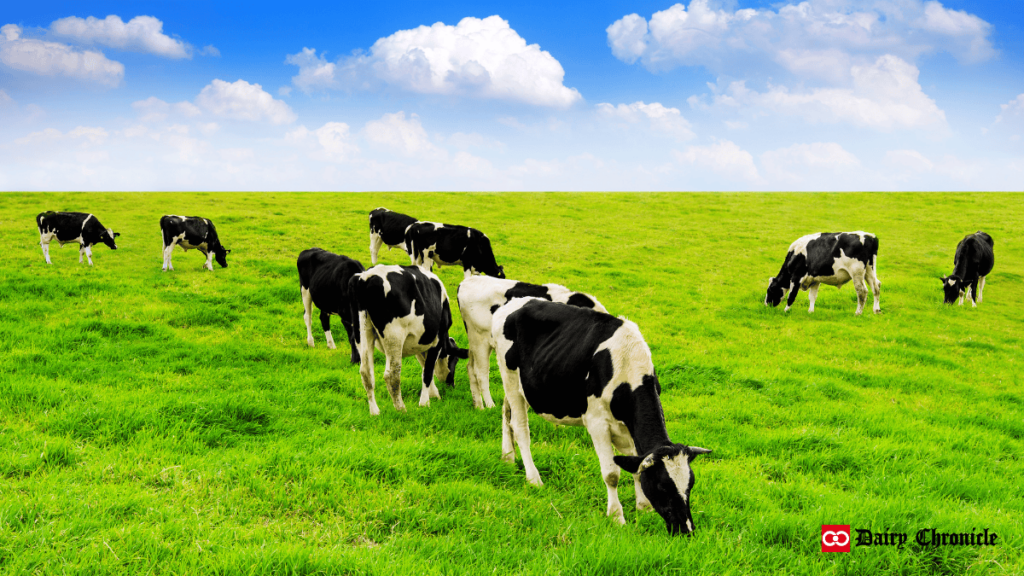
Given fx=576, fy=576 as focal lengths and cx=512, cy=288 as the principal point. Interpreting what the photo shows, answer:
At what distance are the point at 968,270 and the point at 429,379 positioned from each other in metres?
20.3

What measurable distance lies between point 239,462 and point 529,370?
2981 millimetres

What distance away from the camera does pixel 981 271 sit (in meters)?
20.2

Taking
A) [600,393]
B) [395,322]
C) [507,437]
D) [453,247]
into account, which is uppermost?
[453,247]

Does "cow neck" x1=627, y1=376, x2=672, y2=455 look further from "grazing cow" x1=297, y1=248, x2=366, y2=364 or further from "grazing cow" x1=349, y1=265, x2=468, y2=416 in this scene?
"grazing cow" x1=297, y1=248, x2=366, y2=364

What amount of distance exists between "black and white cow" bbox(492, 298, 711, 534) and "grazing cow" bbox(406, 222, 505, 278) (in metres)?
10.6

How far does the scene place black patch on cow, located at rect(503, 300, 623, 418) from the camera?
5359mm

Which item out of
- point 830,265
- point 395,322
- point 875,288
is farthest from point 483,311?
point 875,288

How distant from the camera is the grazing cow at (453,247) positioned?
55.7 feet

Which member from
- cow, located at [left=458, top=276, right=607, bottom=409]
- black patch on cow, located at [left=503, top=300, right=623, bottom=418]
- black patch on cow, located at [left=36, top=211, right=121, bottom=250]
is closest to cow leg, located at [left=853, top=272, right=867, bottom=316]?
cow, located at [left=458, top=276, right=607, bottom=409]

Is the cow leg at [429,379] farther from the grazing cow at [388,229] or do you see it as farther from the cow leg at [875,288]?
the cow leg at [875,288]

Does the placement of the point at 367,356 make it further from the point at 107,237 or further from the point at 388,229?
the point at 107,237

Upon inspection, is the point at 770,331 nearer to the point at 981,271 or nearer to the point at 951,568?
the point at 951,568

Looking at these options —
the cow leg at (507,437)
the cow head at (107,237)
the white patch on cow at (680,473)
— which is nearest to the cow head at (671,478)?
A: the white patch on cow at (680,473)

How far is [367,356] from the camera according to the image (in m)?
7.95
